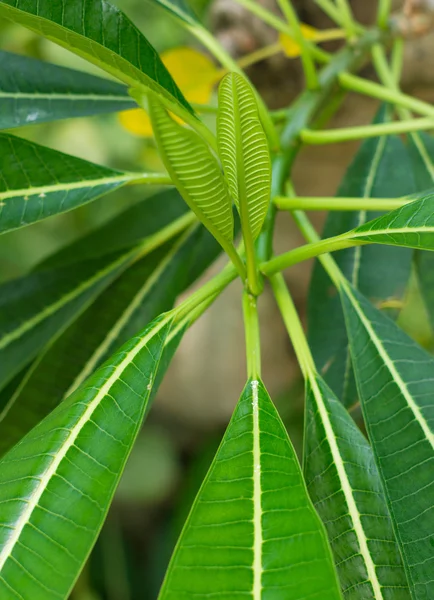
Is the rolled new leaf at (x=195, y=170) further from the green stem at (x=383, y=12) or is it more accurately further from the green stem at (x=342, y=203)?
the green stem at (x=383, y=12)

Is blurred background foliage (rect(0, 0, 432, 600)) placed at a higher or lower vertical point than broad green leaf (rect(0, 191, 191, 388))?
higher

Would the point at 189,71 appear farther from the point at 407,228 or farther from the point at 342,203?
the point at 407,228

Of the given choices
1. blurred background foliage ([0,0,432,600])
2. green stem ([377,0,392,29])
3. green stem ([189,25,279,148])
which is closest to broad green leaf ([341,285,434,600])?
green stem ([189,25,279,148])

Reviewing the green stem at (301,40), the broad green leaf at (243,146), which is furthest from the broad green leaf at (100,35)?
the green stem at (301,40)

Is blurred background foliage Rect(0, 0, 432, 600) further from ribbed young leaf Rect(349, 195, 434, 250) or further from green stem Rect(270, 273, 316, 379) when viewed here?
ribbed young leaf Rect(349, 195, 434, 250)

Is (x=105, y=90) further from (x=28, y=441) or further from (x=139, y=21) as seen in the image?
(x=139, y=21)
